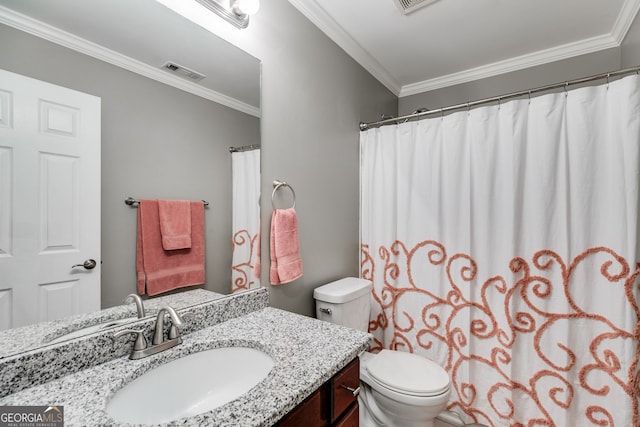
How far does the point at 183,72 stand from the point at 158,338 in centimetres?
95

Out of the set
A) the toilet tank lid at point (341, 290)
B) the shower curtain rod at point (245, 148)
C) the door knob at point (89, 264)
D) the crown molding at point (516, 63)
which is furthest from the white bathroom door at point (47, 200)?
the crown molding at point (516, 63)

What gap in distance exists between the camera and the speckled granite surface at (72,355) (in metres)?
0.66

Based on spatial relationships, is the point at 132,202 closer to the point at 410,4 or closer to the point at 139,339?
the point at 139,339

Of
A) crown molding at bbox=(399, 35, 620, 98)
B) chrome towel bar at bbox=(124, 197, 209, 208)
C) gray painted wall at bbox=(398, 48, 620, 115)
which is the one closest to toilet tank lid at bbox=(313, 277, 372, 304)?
chrome towel bar at bbox=(124, 197, 209, 208)

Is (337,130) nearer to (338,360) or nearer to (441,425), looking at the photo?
(338,360)

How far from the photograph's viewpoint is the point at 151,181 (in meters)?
0.97

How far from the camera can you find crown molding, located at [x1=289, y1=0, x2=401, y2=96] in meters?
1.57

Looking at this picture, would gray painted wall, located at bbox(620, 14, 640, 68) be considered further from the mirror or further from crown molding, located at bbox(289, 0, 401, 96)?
the mirror

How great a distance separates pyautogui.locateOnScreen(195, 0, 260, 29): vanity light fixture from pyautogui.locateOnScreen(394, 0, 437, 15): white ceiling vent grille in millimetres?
877

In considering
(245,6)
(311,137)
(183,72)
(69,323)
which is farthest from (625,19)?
A: (69,323)

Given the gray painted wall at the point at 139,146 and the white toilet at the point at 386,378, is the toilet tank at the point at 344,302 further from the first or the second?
the gray painted wall at the point at 139,146

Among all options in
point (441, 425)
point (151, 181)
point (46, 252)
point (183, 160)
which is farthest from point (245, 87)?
point (441, 425)

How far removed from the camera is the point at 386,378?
4.69ft

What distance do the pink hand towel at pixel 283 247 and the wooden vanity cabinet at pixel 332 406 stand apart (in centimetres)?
56
